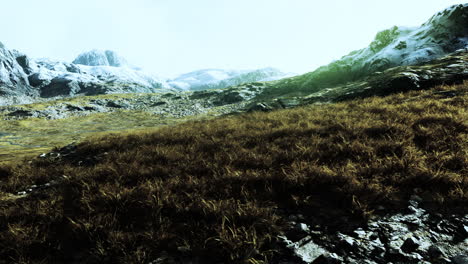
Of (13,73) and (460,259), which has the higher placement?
(13,73)

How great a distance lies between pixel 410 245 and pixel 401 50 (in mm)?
66920

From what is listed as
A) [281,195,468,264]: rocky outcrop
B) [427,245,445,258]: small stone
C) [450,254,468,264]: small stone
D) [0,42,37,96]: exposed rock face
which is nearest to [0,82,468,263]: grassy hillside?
[281,195,468,264]: rocky outcrop

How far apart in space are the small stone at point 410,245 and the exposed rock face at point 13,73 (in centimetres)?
17716

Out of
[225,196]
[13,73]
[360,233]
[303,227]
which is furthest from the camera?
[13,73]

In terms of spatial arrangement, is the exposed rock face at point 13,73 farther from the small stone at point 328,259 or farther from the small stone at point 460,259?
the small stone at point 460,259

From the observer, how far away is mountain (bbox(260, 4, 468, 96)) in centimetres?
4459

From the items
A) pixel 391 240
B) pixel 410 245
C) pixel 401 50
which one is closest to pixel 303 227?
pixel 391 240

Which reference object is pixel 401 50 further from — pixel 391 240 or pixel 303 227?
pixel 303 227

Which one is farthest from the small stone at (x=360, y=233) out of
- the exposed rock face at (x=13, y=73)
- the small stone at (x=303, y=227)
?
the exposed rock face at (x=13, y=73)

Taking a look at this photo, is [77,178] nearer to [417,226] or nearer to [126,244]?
[126,244]

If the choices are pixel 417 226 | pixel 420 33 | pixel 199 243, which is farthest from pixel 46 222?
pixel 420 33

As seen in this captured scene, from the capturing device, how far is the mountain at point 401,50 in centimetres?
4459

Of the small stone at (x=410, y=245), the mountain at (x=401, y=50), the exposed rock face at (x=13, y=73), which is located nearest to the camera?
the small stone at (x=410, y=245)

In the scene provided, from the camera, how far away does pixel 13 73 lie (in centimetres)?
14212
